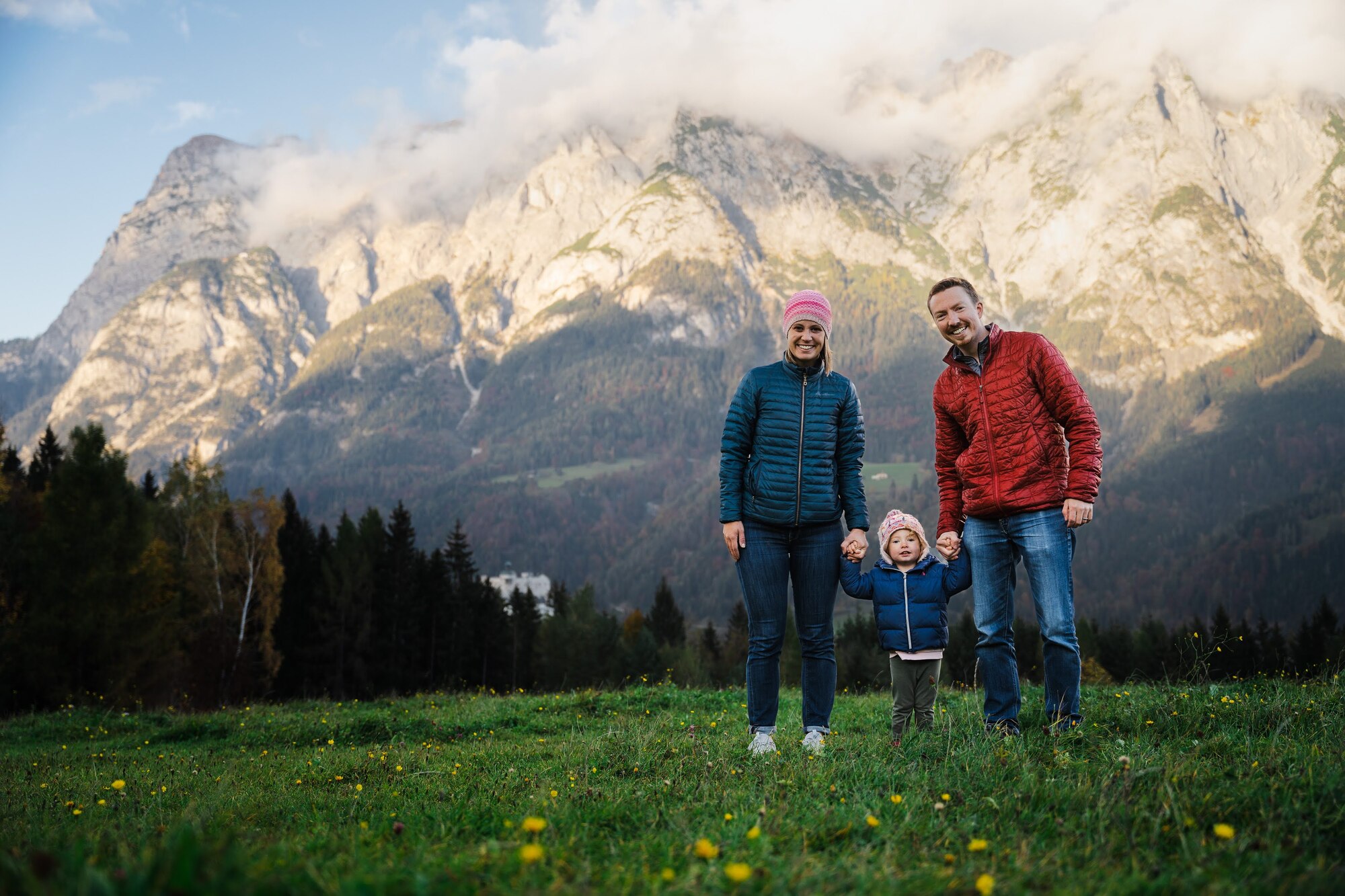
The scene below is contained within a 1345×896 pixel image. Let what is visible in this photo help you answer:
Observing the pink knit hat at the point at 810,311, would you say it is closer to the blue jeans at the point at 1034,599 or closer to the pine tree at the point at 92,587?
the blue jeans at the point at 1034,599

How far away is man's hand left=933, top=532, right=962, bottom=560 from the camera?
5.93m

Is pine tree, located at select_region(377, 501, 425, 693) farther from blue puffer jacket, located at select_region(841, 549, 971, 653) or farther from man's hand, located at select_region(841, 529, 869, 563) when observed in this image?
man's hand, located at select_region(841, 529, 869, 563)

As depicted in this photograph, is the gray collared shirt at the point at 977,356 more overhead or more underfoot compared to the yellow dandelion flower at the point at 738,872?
more overhead

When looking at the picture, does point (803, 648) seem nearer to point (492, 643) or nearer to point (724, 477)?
point (724, 477)

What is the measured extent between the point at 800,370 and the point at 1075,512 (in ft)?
7.00

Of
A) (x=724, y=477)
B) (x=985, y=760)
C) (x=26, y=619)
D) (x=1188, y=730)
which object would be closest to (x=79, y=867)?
(x=985, y=760)

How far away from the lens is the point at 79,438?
23828 millimetres

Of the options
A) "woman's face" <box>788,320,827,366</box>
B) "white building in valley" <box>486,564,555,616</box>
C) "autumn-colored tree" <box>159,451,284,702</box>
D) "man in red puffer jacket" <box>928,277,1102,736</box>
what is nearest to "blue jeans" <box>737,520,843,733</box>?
"man in red puffer jacket" <box>928,277,1102,736</box>

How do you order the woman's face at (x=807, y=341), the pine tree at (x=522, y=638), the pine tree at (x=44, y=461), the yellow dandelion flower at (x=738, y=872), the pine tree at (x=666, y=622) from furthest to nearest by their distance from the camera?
1. the pine tree at (x=666, y=622)
2. the pine tree at (x=522, y=638)
3. the pine tree at (x=44, y=461)
4. the woman's face at (x=807, y=341)
5. the yellow dandelion flower at (x=738, y=872)

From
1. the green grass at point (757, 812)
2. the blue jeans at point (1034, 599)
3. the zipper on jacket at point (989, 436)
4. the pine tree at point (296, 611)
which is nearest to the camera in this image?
the green grass at point (757, 812)

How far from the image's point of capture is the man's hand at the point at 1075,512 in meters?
5.10

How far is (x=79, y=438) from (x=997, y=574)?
89.0 ft

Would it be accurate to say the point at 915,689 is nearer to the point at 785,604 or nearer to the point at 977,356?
the point at 785,604

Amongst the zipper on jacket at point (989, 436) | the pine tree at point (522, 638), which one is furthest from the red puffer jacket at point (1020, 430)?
the pine tree at point (522, 638)
